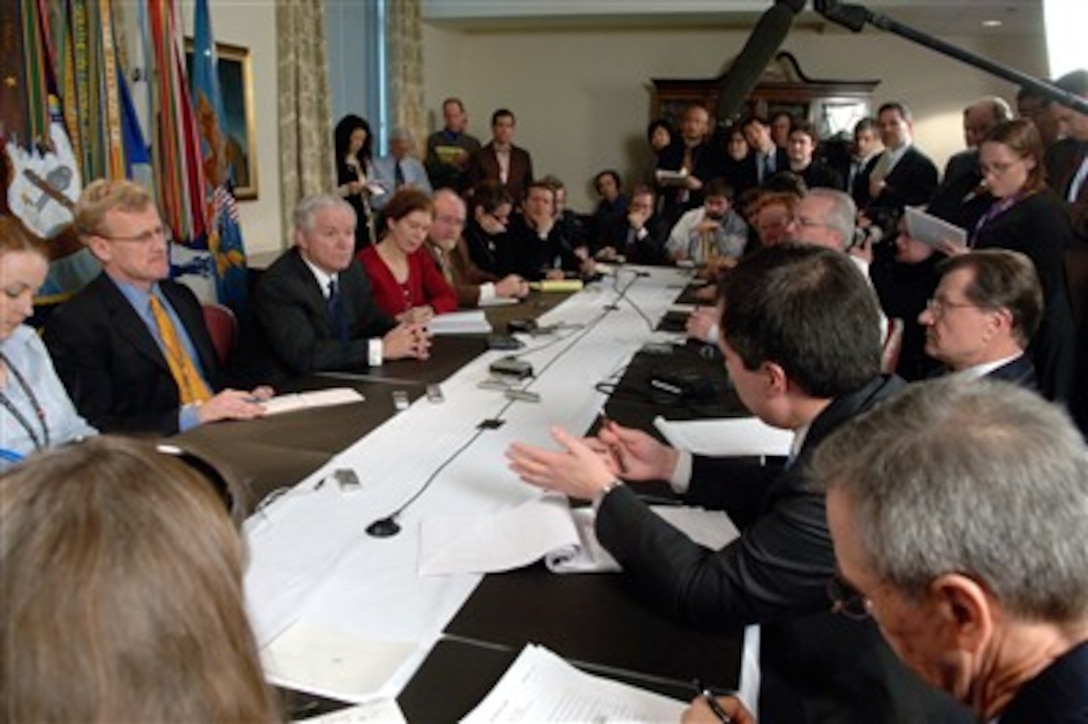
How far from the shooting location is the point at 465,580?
4.33ft

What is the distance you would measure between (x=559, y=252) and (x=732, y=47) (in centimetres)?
432

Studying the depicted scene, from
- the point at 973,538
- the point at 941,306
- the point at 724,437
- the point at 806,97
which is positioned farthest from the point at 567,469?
the point at 806,97

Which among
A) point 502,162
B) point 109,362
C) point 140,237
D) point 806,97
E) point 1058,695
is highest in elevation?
point 806,97

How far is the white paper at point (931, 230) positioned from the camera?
310 centimetres

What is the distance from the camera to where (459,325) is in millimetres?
3268

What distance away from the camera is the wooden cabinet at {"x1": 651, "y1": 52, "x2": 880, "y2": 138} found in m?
7.52

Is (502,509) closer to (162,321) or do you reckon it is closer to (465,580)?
(465,580)

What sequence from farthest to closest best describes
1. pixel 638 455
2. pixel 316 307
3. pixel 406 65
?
pixel 406 65 < pixel 316 307 < pixel 638 455

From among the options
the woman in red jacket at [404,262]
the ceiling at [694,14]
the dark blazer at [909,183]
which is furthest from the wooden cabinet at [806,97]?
the woman in red jacket at [404,262]

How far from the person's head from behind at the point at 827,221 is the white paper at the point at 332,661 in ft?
7.15

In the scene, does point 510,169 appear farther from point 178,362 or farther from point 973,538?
point 973,538

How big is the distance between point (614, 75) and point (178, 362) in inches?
276

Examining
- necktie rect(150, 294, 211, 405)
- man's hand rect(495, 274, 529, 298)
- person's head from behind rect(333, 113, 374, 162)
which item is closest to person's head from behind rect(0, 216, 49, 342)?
necktie rect(150, 294, 211, 405)

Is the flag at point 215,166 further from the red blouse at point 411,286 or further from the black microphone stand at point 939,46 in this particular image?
the black microphone stand at point 939,46
